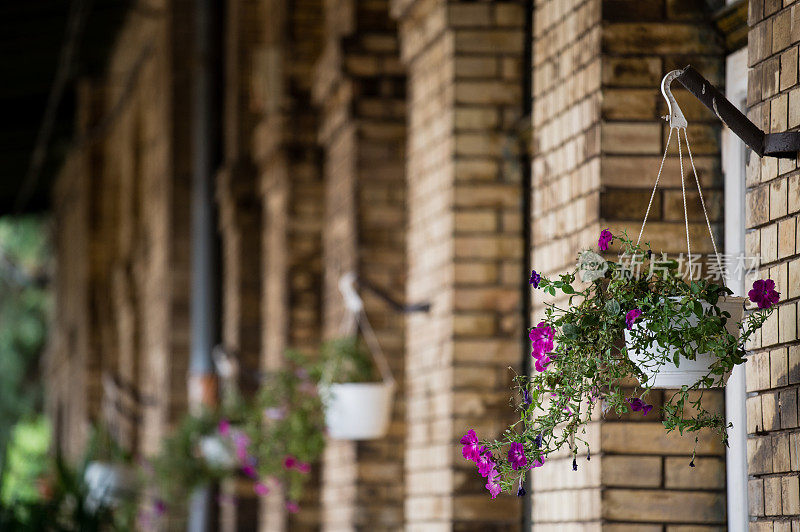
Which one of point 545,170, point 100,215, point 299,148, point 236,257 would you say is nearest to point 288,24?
point 299,148

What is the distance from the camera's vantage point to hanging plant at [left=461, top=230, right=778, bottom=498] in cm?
286

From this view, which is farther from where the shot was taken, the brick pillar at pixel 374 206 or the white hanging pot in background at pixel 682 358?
the brick pillar at pixel 374 206

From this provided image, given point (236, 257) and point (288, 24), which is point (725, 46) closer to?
point (288, 24)

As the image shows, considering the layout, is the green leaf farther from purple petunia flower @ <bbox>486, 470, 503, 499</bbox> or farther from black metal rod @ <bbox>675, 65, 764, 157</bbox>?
black metal rod @ <bbox>675, 65, 764, 157</bbox>

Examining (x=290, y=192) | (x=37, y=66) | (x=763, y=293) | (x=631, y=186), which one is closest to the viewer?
(x=763, y=293)

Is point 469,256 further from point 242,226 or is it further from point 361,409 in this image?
point 242,226

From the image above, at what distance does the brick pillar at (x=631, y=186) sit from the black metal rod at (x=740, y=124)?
0.67 m

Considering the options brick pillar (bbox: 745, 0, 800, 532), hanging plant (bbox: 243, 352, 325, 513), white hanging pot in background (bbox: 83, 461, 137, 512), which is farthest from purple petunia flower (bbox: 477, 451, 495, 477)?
white hanging pot in background (bbox: 83, 461, 137, 512)

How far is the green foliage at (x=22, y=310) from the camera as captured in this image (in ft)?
88.4

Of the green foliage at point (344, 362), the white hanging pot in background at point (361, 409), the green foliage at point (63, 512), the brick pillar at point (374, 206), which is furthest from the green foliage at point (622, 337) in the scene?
the green foliage at point (63, 512)

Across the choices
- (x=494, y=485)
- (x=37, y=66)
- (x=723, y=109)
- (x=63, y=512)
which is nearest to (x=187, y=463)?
(x=63, y=512)

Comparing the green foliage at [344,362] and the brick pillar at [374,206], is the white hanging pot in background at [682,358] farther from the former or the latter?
the brick pillar at [374,206]

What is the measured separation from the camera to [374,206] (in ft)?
20.8

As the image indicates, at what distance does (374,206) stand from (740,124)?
3420mm
